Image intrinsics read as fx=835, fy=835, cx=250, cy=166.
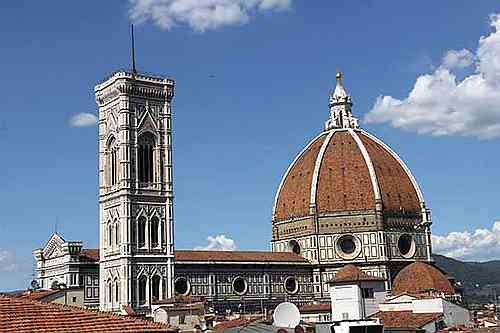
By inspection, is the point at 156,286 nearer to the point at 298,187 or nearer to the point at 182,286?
the point at 182,286

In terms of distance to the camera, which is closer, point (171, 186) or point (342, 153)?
point (171, 186)

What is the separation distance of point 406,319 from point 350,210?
52.2 meters

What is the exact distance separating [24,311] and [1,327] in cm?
97

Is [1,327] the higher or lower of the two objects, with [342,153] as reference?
lower

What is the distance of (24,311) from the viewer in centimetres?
1948

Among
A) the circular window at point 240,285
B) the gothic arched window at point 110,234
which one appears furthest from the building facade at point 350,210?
the gothic arched window at point 110,234

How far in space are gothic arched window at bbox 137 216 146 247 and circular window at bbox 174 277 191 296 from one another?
6942mm

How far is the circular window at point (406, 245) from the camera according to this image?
10525 cm

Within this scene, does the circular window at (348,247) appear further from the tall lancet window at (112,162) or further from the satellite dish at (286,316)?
the satellite dish at (286,316)

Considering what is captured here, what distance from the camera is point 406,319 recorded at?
52.2 m

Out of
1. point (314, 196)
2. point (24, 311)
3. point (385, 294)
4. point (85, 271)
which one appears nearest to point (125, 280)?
point (85, 271)

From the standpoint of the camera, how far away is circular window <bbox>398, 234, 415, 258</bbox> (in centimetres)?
10525

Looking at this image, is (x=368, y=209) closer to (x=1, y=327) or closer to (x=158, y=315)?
(x=158, y=315)

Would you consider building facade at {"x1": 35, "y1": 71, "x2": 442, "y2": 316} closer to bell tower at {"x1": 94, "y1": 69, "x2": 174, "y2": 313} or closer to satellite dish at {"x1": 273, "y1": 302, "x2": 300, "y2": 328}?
bell tower at {"x1": 94, "y1": 69, "x2": 174, "y2": 313}
